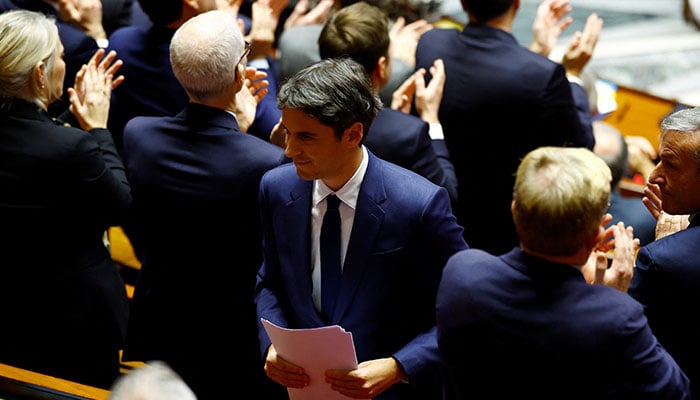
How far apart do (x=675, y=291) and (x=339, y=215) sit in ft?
2.71

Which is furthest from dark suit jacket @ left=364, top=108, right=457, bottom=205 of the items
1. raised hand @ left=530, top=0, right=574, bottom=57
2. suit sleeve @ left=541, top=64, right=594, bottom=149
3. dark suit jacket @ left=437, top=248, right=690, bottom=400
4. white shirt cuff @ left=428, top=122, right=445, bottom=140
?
raised hand @ left=530, top=0, right=574, bottom=57

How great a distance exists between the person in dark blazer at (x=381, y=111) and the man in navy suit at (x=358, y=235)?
1.42 feet

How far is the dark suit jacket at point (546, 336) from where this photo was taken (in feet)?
5.84

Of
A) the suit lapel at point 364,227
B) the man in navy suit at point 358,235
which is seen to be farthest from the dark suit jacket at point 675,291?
the suit lapel at point 364,227

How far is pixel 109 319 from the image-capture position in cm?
290

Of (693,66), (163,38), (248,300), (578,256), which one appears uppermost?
(578,256)

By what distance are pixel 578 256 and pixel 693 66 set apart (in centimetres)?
525

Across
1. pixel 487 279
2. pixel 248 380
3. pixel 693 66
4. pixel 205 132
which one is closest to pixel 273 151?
pixel 205 132

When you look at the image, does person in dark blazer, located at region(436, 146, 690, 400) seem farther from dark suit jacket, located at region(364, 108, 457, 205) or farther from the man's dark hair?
the man's dark hair

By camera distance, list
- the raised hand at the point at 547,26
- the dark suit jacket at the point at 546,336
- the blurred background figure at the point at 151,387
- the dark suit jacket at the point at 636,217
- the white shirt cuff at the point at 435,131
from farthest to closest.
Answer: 1. the raised hand at the point at 547,26
2. the dark suit jacket at the point at 636,217
3. the white shirt cuff at the point at 435,131
4. the dark suit jacket at the point at 546,336
5. the blurred background figure at the point at 151,387

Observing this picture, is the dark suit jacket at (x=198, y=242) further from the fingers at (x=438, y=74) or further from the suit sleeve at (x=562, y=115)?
the suit sleeve at (x=562, y=115)

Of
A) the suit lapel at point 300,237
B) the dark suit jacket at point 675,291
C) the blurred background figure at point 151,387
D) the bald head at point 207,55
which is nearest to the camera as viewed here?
the blurred background figure at point 151,387

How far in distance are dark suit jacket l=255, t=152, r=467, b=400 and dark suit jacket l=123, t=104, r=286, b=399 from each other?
234 millimetres

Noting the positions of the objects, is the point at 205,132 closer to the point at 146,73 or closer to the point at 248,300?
the point at 248,300
